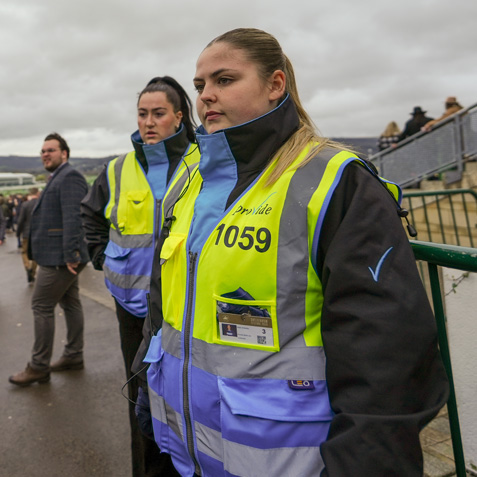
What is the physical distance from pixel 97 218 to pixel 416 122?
31.9ft

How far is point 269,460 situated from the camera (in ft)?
4.29

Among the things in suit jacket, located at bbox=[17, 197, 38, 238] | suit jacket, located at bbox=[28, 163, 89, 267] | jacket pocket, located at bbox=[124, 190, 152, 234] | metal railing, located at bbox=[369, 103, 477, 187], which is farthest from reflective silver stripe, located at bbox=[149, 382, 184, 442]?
metal railing, located at bbox=[369, 103, 477, 187]

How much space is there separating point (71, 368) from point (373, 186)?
13.6 feet

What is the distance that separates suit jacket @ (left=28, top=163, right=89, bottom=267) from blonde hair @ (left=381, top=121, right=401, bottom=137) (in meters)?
9.52

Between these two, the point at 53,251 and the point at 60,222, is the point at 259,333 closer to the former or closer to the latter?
the point at 53,251

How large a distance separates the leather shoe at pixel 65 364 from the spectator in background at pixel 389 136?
373 inches

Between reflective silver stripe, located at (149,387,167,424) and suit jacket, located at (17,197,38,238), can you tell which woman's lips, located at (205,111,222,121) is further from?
suit jacket, located at (17,197,38,238)

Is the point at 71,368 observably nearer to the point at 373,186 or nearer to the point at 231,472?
the point at 231,472

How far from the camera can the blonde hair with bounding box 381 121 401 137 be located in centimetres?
1234

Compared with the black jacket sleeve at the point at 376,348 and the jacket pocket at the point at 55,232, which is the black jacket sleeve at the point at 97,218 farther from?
the black jacket sleeve at the point at 376,348

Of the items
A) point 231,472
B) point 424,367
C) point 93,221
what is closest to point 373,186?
point 424,367

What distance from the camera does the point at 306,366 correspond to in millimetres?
1281

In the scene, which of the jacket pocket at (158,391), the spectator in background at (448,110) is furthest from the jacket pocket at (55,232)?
the spectator in background at (448,110)

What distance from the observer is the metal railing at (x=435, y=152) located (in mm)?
9703
